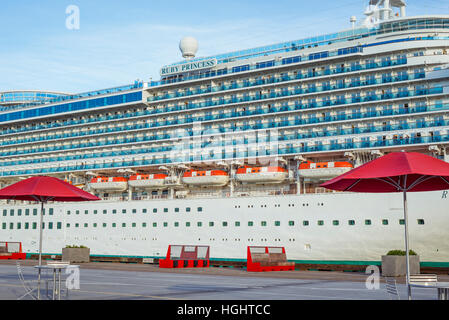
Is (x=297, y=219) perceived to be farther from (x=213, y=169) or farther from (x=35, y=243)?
(x=35, y=243)

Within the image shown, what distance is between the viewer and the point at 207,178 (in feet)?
104

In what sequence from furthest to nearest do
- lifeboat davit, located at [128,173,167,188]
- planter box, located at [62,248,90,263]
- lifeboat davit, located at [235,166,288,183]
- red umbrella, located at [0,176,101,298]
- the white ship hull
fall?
lifeboat davit, located at [128,173,167,188] < planter box, located at [62,248,90,263] < lifeboat davit, located at [235,166,288,183] < the white ship hull < red umbrella, located at [0,176,101,298]

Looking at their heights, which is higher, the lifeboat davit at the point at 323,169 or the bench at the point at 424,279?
the lifeboat davit at the point at 323,169

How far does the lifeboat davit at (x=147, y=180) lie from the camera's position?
34.2 m

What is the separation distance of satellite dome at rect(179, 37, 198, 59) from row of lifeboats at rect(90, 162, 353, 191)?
10.9m

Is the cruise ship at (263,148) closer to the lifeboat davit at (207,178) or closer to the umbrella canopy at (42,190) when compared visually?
the lifeboat davit at (207,178)

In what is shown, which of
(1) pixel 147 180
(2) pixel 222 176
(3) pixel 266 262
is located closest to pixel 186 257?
(2) pixel 222 176

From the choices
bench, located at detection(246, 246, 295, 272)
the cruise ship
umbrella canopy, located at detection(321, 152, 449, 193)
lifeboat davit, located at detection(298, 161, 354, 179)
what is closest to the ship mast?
the cruise ship

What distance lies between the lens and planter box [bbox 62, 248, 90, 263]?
31266 mm

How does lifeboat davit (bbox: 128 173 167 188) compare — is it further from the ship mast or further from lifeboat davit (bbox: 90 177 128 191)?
the ship mast

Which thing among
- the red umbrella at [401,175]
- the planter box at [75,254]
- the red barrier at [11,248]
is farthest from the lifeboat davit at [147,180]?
the red umbrella at [401,175]

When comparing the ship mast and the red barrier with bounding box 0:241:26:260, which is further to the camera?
the red barrier with bounding box 0:241:26:260

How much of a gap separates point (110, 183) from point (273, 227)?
520 inches

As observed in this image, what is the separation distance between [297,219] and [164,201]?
8982 millimetres
